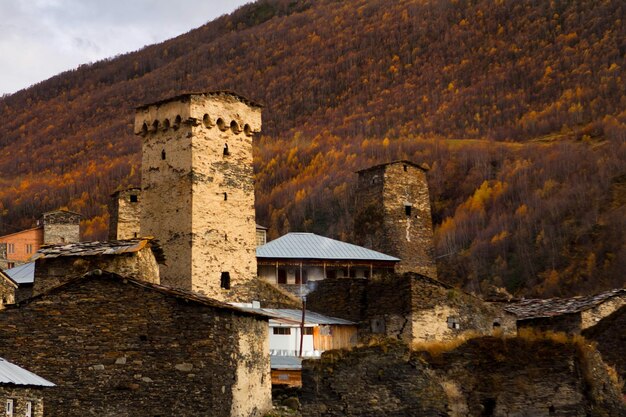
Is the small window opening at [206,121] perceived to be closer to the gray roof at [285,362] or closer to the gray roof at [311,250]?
the gray roof at [311,250]

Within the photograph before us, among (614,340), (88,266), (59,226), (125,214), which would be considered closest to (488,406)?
(614,340)

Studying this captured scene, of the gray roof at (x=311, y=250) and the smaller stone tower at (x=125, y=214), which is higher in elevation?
the smaller stone tower at (x=125, y=214)

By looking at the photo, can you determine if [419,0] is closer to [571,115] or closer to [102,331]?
[571,115]

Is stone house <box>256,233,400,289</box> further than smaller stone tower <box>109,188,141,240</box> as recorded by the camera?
No

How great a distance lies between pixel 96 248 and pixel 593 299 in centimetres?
2094

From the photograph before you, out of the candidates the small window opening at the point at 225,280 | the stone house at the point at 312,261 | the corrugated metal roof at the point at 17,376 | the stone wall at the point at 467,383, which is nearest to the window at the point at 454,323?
the stone wall at the point at 467,383

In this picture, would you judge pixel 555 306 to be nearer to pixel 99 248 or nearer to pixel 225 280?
pixel 225 280

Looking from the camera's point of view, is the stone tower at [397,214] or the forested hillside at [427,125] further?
the forested hillside at [427,125]

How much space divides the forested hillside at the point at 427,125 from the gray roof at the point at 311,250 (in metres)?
18.9

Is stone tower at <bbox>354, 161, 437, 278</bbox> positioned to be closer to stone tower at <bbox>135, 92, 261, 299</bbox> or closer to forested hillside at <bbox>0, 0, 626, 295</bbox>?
forested hillside at <bbox>0, 0, 626, 295</bbox>

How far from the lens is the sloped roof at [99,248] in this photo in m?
28.9

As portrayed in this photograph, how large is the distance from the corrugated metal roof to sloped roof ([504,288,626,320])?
22.8m

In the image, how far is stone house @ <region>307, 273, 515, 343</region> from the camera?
37344 millimetres

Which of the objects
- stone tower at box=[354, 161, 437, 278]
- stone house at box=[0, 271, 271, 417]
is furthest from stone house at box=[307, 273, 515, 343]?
stone house at box=[0, 271, 271, 417]
